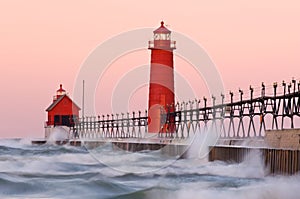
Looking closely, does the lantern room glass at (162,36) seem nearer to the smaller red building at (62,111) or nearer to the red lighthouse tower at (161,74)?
the red lighthouse tower at (161,74)

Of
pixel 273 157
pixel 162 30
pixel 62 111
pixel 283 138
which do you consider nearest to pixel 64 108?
pixel 62 111

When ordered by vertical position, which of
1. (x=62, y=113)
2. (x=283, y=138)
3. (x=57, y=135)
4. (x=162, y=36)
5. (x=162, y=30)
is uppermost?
(x=162, y=30)

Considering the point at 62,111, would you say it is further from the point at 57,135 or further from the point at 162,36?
the point at 162,36

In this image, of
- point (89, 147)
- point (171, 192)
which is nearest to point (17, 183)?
point (171, 192)

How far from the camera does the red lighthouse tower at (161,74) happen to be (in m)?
57.0

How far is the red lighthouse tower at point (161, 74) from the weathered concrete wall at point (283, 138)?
24.2 meters

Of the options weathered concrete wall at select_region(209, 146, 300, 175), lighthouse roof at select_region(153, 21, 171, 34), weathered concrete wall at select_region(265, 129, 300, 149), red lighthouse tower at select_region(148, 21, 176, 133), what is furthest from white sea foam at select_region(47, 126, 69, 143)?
weathered concrete wall at select_region(265, 129, 300, 149)

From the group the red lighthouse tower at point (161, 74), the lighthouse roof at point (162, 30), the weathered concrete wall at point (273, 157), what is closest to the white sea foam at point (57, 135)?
the red lighthouse tower at point (161, 74)

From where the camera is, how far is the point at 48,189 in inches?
1038

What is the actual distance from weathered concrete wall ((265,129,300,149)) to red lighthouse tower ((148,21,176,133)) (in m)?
24.2

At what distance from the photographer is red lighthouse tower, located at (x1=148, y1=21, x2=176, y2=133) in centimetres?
5696

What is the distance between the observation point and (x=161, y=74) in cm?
5709

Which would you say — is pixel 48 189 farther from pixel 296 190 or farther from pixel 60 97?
pixel 60 97

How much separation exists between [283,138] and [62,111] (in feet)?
177
